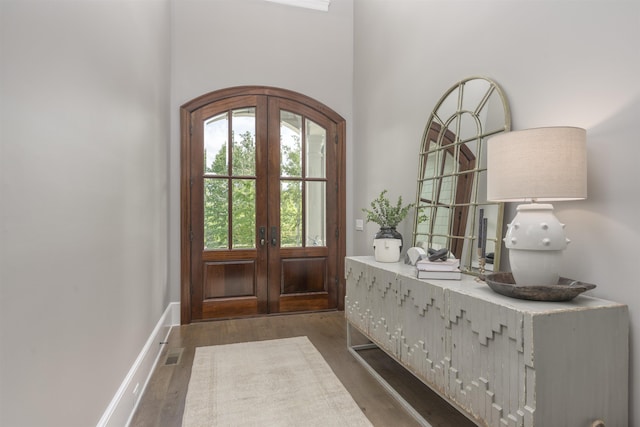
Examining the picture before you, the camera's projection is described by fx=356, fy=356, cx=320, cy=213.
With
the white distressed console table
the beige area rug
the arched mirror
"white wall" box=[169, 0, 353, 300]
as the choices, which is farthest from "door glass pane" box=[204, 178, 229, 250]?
the white distressed console table

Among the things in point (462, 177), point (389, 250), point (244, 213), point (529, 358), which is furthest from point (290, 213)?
point (529, 358)

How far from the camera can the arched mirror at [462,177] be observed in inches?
76.5

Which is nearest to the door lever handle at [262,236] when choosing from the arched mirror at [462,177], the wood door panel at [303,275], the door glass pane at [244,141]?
the wood door panel at [303,275]

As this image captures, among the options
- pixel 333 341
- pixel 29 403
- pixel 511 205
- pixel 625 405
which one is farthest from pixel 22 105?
pixel 333 341

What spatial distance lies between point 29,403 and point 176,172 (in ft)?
9.42

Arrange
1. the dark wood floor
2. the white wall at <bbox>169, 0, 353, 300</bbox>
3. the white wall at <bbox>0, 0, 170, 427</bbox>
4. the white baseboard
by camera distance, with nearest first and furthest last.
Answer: the white wall at <bbox>0, 0, 170, 427</bbox> → the white baseboard → the dark wood floor → the white wall at <bbox>169, 0, 353, 300</bbox>

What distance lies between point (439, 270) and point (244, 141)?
267 cm

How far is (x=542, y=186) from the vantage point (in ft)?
4.49

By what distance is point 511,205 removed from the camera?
6.13 ft

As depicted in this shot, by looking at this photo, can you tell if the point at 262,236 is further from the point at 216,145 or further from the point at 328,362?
the point at 328,362

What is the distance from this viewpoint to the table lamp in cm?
135

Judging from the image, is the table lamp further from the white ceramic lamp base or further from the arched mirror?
the arched mirror

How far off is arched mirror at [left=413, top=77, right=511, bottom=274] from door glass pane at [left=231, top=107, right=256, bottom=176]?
6.29 feet

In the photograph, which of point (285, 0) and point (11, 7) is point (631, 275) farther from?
point (285, 0)
